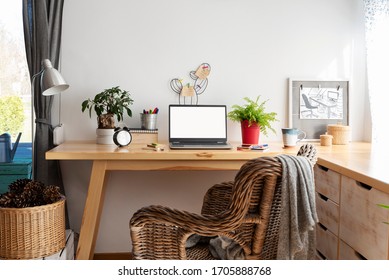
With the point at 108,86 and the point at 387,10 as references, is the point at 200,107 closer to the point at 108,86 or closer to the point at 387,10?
the point at 108,86

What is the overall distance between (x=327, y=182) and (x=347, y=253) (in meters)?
0.41

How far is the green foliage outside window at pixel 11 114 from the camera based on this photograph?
10.7 ft

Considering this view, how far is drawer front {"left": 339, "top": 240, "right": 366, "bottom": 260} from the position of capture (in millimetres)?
2131

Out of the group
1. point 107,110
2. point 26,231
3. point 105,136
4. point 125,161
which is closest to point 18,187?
point 26,231

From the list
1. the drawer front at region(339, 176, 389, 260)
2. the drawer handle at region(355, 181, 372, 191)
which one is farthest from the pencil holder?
the drawer handle at region(355, 181, 372, 191)

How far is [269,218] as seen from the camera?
1.84 metres

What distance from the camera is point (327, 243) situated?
249 cm

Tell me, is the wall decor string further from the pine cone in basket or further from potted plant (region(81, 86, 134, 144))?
the pine cone in basket

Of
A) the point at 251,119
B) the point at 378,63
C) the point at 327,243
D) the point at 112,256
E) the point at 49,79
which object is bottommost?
the point at 112,256

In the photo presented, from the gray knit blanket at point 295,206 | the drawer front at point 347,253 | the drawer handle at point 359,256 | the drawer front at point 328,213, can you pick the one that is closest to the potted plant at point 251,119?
the drawer front at point 328,213

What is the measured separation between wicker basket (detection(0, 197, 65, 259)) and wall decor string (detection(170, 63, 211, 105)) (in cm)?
116

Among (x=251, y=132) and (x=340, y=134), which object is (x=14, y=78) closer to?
(x=251, y=132)
